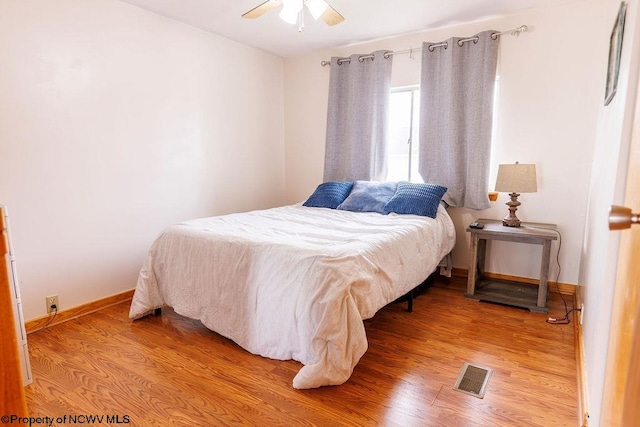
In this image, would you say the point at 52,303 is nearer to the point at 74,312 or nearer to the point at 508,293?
the point at 74,312

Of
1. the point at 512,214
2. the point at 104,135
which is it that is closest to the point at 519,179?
the point at 512,214

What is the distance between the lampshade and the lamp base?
18 centimetres

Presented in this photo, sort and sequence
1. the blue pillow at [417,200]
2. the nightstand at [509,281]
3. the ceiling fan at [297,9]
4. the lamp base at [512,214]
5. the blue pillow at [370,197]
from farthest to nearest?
the blue pillow at [370,197] → the blue pillow at [417,200] → the lamp base at [512,214] → the nightstand at [509,281] → the ceiling fan at [297,9]

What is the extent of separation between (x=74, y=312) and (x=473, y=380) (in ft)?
8.73

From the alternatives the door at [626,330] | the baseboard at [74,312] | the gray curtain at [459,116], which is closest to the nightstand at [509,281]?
the gray curtain at [459,116]

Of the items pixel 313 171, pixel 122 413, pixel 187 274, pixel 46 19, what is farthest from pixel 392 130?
pixel 122 413

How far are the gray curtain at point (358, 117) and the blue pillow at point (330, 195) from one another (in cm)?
29

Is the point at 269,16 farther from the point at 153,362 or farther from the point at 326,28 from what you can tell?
the point at 153,362

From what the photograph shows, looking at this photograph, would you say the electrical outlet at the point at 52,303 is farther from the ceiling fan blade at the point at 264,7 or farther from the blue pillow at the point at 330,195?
the ceiling fan blade at the point at 264,7

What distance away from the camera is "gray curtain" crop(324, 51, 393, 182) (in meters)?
3.66

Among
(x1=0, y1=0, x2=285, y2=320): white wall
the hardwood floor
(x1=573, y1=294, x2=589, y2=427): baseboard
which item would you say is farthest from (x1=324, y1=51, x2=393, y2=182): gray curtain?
(x1=573, y1=294, x2=589, y2=427): baseboard

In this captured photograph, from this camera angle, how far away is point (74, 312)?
2.60 m

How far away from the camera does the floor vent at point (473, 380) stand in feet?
5.80

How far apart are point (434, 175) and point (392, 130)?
2.24 ft
